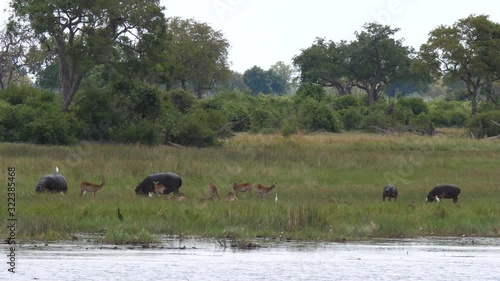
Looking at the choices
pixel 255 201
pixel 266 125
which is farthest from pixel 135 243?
pixel 266 125

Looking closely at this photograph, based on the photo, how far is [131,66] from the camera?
2213 inches

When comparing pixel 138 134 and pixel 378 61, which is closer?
pixel 138 134

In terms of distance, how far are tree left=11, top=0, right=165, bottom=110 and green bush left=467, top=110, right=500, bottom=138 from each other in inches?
979

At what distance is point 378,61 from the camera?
98.2 metres

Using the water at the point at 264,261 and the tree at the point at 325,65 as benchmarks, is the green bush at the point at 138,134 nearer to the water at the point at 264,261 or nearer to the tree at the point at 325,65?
the water at the point at 264,261

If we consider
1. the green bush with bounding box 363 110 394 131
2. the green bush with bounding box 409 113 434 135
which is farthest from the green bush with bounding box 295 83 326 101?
the green bush with bounding box 409 113 434 135

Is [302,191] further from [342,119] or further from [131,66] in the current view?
[342,119]

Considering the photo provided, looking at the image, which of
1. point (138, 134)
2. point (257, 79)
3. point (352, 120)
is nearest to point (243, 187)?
point (138, 134)

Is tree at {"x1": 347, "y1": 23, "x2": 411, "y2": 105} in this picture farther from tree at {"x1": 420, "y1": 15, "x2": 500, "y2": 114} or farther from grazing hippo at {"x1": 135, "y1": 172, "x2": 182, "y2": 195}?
grazing hippo at {"x1": 135, "y1": 172, "x2": 182, "y2": 195}

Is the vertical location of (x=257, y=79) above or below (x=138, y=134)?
above

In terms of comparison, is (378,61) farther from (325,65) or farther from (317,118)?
(317,118)

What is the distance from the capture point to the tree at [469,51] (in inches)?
2945

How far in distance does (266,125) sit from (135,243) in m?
48.8

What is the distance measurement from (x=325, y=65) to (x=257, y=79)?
9636cm
